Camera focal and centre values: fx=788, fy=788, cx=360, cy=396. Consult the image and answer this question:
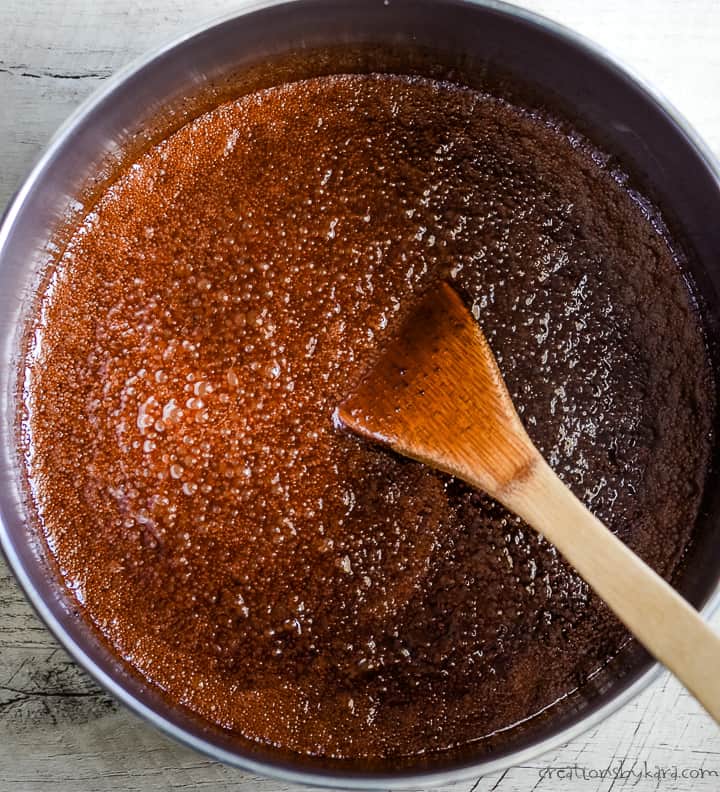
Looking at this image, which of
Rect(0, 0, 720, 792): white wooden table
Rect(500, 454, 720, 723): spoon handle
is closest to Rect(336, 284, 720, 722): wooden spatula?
Rect(500, 454, 720, 723): spoon handle

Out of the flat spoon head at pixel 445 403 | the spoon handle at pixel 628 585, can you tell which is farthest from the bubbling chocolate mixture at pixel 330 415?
the spoon handle at pixel 628 585

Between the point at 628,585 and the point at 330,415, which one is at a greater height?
the point at 628,585

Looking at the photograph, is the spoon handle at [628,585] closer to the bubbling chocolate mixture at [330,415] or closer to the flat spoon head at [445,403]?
the flat spoon head at [445,403]

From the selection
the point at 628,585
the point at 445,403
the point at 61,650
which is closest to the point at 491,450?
the point at 445,403

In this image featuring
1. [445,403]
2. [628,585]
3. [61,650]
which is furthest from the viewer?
[61,650]

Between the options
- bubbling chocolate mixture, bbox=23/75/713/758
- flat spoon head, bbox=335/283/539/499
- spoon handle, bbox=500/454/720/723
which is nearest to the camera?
spoon handle, bbox=500/454/720/723

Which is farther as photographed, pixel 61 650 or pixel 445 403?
pixel 61 650

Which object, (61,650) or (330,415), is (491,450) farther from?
(61,650)

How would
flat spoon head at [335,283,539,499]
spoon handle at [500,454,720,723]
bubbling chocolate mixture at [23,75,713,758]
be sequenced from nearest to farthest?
1. spoon handle at [500,454,720,723]
2. flat spoon head at [335,283,539,499]
3. bubbling chocolate mixture at [23,75,713,758]

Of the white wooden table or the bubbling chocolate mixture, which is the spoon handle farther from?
the white wooden table
